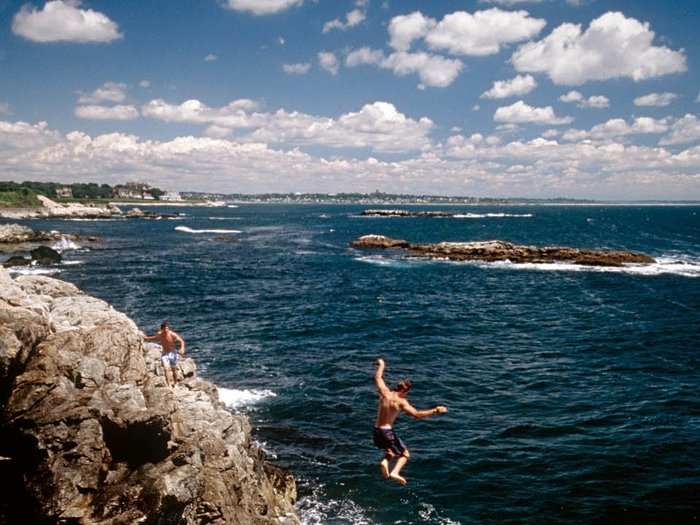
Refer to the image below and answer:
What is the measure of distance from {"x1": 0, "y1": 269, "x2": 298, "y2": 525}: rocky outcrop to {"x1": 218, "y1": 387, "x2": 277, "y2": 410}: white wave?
10.5 meters

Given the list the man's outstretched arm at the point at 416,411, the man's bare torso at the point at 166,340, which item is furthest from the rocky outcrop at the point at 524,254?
the man's outstretched arm at the point at 416,411

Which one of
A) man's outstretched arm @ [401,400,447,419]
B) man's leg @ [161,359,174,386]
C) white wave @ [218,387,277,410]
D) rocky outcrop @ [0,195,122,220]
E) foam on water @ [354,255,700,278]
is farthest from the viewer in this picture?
rocky outcrop @ [0,195,122,220]

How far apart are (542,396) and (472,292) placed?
98.9ft

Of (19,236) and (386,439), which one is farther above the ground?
(386,439)

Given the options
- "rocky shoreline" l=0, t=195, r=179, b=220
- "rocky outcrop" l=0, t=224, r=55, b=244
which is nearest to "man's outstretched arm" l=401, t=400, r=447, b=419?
"rocky outcrop" l=0, t=224, r=55, b=244

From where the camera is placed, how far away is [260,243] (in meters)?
113

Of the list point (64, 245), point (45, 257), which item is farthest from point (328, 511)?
point (64, 245)

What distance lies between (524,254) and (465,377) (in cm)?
5682

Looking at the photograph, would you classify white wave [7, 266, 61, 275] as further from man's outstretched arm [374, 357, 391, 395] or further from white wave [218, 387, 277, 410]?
man's outstretched arm [374, 357, 391, 395]

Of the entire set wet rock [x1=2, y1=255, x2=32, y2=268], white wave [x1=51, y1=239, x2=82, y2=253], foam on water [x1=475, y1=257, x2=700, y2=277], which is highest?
foam on water [x1=475, y1=257, x2=700, y2=277]

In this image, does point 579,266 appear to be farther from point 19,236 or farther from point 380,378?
point 19,236

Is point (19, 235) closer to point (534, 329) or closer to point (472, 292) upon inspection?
point (472, 292)

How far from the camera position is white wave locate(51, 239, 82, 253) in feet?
289

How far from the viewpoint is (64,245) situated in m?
91.4
